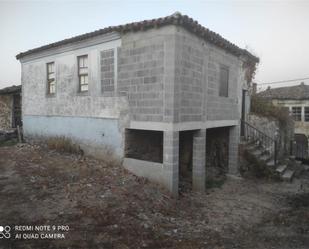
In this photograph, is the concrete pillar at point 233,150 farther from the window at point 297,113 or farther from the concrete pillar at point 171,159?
the window at point 297,113

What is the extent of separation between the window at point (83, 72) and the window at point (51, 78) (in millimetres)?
2305

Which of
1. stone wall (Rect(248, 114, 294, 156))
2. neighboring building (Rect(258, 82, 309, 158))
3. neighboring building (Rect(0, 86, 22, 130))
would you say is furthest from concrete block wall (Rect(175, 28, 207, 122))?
neighboring building (Rect(258, 82, 309, 158))

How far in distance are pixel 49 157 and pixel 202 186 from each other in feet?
21.7

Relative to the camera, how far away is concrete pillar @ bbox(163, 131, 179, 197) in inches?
353

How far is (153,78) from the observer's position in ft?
30.6

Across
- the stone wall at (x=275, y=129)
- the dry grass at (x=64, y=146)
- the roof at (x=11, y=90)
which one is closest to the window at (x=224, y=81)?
the stone wall at (x=275, y=129)

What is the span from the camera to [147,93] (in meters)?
9.48

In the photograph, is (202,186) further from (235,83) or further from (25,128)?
(25,128)

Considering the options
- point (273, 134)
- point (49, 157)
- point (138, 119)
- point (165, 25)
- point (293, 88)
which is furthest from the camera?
point (293, 88)

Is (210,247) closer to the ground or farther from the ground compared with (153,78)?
closer to the ground

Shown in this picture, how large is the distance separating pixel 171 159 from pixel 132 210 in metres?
2.23

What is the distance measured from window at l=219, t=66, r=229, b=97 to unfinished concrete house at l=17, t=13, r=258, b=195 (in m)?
0.04

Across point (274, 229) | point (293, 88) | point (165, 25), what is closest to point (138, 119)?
point (165, 25)

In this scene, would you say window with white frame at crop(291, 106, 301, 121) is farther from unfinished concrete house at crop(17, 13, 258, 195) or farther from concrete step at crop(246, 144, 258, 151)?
unfinished concrete house at crop(17, 13, 258, 195)
